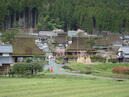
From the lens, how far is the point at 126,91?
60.5ft

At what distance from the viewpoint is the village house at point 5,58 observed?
113 feet

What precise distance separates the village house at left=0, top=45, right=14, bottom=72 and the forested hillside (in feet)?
131

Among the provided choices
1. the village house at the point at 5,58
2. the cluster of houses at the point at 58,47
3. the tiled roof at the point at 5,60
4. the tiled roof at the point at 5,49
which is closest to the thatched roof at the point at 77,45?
the cluster of houses at the point at 58,47

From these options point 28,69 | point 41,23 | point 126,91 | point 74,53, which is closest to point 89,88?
point 126,91

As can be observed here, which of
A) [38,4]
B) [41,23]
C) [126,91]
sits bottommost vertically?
[126,91]

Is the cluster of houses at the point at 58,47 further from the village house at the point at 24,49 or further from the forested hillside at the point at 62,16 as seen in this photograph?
the forested hillside at the point at 62,16

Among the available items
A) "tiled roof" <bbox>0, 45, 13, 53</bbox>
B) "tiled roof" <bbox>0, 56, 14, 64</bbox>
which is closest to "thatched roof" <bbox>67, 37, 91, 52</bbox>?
"tiled roof" <bbox>0, 45, 13, 53</bbox>

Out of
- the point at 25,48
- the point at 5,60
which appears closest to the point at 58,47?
the point at 25,48

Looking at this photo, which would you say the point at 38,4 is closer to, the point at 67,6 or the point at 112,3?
the point at 67,6

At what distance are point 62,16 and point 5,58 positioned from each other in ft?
174

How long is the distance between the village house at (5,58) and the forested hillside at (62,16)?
1566 inches

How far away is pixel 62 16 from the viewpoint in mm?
87562

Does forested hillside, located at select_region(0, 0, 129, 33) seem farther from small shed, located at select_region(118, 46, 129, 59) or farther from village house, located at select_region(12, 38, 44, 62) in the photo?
village house, located at select_region(12, 38, 44, 62)

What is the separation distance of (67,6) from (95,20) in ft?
28.7
